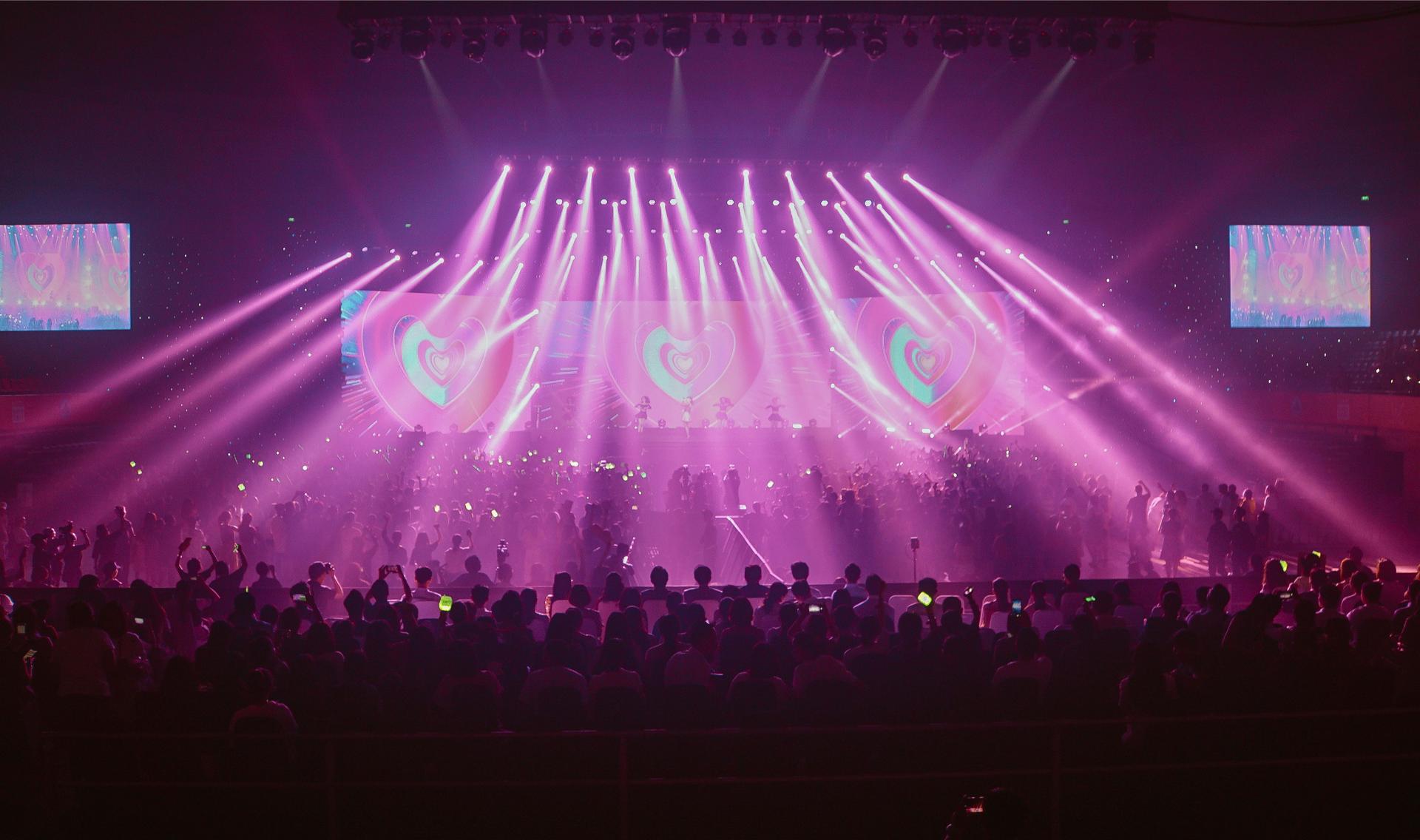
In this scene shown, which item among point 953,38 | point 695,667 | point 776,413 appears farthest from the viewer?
point 776,413

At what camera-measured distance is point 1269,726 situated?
5.18 m

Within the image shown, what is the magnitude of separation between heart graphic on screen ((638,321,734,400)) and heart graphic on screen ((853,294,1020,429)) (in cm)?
297

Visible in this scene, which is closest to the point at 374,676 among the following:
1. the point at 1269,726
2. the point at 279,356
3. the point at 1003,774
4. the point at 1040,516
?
the point at 1003,774

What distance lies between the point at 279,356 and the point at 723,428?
29.5ft

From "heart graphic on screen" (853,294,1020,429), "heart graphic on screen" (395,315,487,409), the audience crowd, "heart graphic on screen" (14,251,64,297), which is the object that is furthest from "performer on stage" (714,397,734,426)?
the audience crowd

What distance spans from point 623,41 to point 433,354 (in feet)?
41.4

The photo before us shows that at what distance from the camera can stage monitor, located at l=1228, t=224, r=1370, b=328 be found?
1752cm

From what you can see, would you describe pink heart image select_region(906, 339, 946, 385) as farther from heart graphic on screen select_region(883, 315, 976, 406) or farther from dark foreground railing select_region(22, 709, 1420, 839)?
dark foreground railing select_region(22, 709, 1420, 839)

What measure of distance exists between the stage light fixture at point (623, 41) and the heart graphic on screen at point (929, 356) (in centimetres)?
1290

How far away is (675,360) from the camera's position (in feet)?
73.2

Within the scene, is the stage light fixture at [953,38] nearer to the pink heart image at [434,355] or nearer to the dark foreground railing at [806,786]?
the dark foreground railing at [806,786]

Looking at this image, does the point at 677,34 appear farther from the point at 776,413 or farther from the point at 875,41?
the point at 776,413

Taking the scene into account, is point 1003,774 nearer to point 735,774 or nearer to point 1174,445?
point 735,774

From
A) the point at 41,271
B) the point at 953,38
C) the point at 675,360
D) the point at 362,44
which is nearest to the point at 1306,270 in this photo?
the point at 953,38
